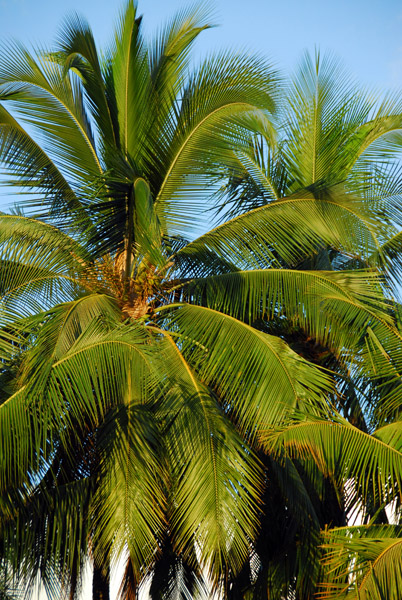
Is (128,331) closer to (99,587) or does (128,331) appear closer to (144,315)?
(144,315)

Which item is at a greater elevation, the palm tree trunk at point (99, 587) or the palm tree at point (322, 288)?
the palm tree at point (322, 288)

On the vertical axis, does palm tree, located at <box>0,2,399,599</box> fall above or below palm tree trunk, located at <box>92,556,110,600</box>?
above

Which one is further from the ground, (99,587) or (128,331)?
(128,331)

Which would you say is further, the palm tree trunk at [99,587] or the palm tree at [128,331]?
the palm tree trunk at [99,587]

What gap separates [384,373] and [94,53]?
589 cm

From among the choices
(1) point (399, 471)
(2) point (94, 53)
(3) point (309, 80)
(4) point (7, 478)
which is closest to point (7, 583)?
(4) point (7, 478)

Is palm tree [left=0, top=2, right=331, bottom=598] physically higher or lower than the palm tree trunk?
higher

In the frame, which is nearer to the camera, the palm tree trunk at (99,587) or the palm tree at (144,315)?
the palm tree at (144,315)

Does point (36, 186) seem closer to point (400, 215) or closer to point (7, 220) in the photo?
point (7, 220)

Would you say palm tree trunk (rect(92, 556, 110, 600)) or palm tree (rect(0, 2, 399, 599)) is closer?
palm tree (rect(0, 2, 399, 599))

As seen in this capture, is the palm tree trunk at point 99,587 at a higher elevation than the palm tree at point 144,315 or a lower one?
lower

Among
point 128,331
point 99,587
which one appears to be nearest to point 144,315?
point 128,331

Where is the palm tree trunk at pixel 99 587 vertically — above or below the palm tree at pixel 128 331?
below

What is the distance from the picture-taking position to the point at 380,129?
38.3 feet
